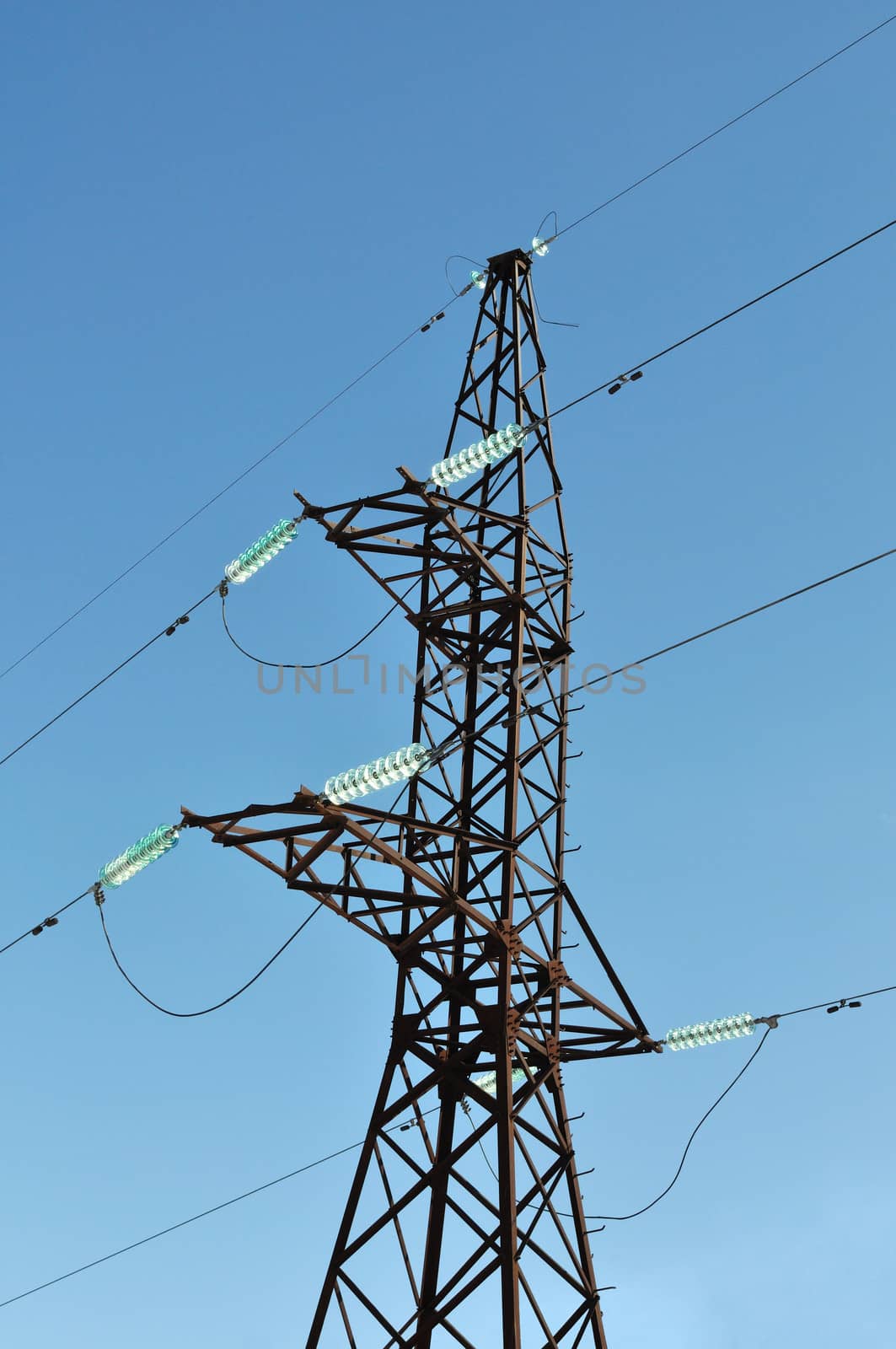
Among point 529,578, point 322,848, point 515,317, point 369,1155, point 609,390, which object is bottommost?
point 369,1155

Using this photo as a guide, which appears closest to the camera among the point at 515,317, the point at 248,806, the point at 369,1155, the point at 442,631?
the point at 248,806

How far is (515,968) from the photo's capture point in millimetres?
20453

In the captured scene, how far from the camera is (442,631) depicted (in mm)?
22922

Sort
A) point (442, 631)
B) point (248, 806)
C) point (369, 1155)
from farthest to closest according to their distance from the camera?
point (442, 631) → point (369, 1155) → point (248, 806)

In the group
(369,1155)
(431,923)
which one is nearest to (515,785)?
(431,923)

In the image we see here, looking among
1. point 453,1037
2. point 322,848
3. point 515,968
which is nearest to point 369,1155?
point 453,1037

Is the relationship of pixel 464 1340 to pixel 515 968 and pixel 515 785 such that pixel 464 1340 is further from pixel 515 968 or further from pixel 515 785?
pixel 515 785

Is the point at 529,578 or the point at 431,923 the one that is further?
the point at 529,578

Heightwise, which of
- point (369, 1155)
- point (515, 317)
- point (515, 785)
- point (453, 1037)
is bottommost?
point (369, 1155)

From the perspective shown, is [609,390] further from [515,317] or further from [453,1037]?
[453,1037]

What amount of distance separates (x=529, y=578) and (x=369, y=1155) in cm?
913

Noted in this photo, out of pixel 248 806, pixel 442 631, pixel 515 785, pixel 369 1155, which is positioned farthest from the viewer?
pixel 442 631

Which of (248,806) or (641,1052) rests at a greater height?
(248,806)

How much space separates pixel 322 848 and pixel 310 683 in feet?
17.8
